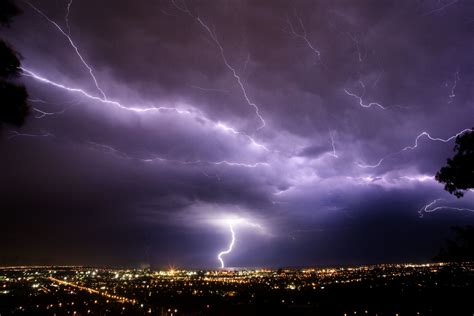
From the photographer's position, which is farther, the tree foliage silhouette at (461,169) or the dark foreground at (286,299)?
Result: the dark foreground at (286,299)

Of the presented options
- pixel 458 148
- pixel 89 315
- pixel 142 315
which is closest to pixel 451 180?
pixel 458 148

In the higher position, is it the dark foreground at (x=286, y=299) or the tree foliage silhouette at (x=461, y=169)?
the tree foliage silhouette at (x=461, y=169)

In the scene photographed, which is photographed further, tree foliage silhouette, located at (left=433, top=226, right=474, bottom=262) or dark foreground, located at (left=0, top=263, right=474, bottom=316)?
dark foreground, located at (left=0, top=263, right=474, bottom=316)

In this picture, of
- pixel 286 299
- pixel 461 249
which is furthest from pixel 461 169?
pixel 286 299

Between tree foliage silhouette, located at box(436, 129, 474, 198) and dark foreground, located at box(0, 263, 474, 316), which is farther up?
tree foliage silhouette, located at box(436, 129, 474, 198)

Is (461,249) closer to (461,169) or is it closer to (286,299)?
(461,169)

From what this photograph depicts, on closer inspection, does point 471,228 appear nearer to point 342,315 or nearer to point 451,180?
point 451,180

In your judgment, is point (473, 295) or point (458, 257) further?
point (473, 295)

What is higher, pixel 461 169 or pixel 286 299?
pixel 461 169
